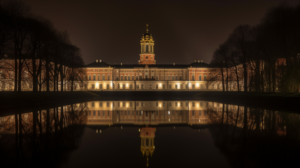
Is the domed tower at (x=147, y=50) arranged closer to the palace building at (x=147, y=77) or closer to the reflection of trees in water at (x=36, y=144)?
the palace building at (x=147, y=77)

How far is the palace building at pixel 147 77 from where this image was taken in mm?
80812

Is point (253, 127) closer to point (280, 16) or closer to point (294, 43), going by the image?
point (294, 43)

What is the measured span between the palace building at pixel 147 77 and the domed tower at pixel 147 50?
2.31 meters

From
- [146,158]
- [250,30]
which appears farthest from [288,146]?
[250,30]

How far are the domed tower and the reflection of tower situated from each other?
77.2 meters

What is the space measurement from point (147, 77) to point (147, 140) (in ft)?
246

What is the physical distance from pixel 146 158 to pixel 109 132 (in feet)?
13.1

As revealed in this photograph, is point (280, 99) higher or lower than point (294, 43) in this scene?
lower

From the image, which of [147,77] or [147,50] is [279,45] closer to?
[147,77]

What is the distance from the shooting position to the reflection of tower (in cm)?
696

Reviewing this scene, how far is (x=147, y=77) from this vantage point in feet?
273

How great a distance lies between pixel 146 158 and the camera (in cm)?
633

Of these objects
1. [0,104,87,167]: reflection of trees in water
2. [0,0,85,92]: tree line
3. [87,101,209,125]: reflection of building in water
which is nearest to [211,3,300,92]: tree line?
[87,101,209,125]: reflection of building in water

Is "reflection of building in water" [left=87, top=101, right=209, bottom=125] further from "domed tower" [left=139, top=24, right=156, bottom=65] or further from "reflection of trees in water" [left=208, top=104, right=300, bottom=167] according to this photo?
"domed tower" [left=139, top=24, right=156, bottom=65]
